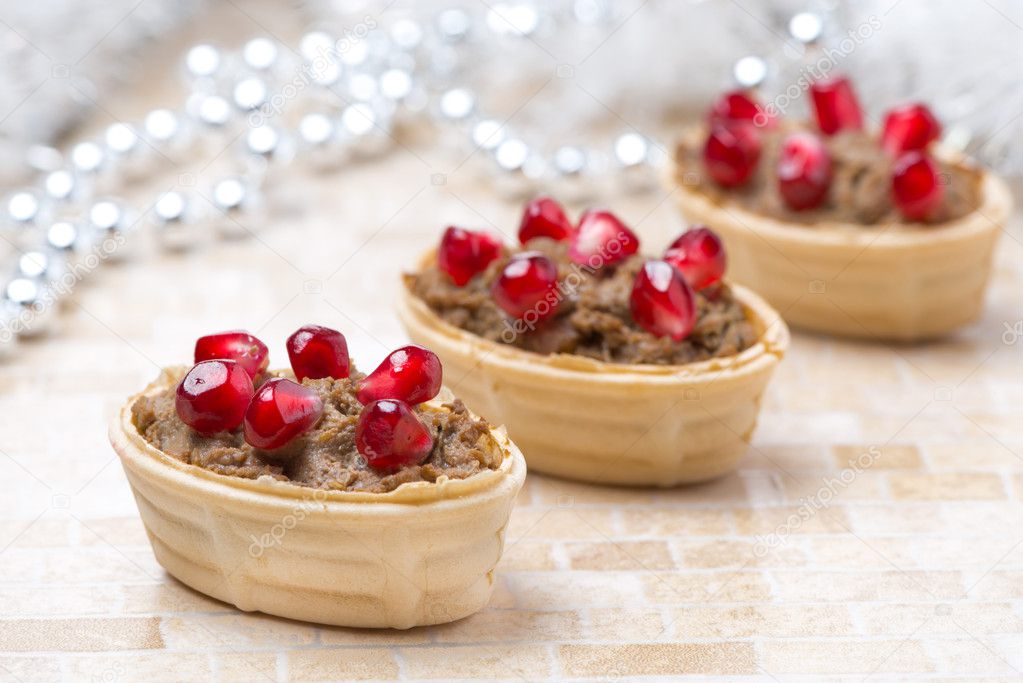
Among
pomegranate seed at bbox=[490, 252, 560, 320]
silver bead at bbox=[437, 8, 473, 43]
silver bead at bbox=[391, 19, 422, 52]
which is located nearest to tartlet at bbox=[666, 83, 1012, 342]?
pomegranate seed at bbox=[490, 252, 560, 320]

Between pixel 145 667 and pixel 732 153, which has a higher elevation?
pixel 732 153

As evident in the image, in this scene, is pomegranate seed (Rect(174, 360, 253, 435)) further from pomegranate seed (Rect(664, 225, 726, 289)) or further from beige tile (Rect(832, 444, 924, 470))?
beige tile (Rect(832, 444, 924, 470))

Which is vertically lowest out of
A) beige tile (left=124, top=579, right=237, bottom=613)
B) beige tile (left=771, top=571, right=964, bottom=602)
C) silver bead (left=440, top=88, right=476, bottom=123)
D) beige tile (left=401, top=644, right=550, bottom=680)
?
silver bead (left=440, top=88, right=476, bottom=123)

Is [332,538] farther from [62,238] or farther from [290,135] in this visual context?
[290,135]

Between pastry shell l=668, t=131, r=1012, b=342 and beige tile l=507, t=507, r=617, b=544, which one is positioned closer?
beige tile l=507, t=507, r=617, b=544

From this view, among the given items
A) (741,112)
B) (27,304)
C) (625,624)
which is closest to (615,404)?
(625,624)

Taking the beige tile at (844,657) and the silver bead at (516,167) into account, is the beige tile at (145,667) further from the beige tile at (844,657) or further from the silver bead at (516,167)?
the silver bead at (516,167)
